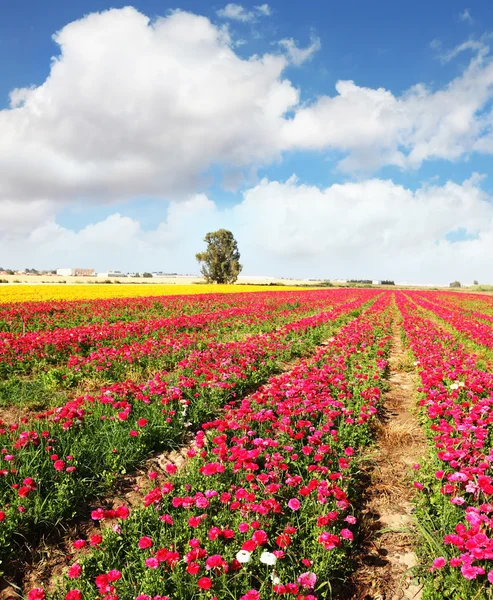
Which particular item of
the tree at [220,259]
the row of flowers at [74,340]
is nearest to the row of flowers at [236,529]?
the row of flowers at [74,340]

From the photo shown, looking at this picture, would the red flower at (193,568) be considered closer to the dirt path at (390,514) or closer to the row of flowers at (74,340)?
the dirt path at (390,514)

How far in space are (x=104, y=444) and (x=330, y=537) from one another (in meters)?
3.24

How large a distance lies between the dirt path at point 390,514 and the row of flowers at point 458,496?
228 millimetres

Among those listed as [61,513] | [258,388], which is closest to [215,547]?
[61,513]

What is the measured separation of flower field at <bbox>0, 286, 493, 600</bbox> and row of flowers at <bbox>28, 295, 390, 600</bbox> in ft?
0.06

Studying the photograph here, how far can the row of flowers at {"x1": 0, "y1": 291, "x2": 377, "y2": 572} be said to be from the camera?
374 centimetres

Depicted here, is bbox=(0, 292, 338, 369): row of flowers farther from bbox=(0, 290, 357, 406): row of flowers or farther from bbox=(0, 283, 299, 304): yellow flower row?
bbox=(0, 283, 299, 304): yellow flower row

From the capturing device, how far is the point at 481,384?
273 inches

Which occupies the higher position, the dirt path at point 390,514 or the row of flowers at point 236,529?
the row of flowers at point 236,529

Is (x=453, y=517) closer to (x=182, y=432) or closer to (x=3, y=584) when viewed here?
(x=182, y=432)

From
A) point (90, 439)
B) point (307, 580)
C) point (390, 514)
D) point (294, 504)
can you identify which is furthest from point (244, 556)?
point (90, 439)

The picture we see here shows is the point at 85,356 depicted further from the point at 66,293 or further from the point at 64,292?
the point at 64,292

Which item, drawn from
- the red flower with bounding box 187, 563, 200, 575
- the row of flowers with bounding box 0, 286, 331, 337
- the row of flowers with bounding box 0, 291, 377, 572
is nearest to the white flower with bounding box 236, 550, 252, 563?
the red flower with bounding box 187, 563, 200, 575

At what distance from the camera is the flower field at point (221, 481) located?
116 inches
